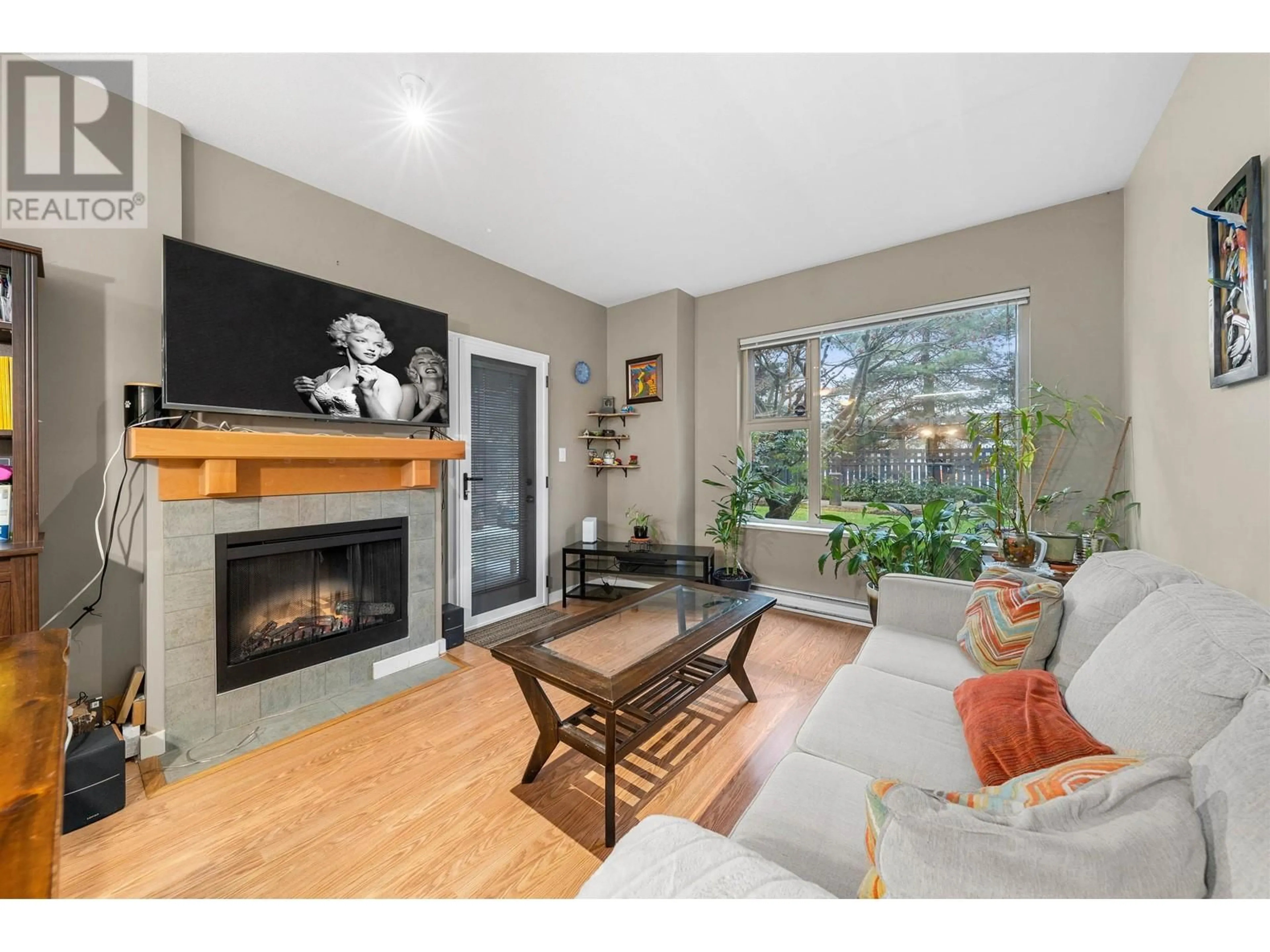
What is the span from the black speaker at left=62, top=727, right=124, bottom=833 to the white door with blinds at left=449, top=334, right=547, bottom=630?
175 cm

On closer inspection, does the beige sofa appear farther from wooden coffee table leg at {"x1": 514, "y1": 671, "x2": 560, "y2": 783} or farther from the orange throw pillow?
wooden coffee table leg at {"x1": 514, "y1": 671, "x2": 560, "y2": 783}

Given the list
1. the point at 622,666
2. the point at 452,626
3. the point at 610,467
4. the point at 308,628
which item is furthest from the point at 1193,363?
the point at 308,628

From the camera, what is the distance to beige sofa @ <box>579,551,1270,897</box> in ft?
2.04

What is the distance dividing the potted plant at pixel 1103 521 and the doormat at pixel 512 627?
115 inches

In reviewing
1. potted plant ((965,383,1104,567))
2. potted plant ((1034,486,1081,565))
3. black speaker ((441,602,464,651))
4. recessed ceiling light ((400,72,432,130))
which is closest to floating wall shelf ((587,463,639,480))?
black speaker ((441,602,464,651))

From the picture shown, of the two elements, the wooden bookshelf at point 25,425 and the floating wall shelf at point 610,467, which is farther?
the floating wall shelf at point 610,467

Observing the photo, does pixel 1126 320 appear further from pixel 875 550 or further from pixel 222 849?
pixel 222 849

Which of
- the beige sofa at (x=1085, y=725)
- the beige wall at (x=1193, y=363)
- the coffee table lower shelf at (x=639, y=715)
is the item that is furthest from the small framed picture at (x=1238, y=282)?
the coffee table lower shelf at (x=639, y=715)

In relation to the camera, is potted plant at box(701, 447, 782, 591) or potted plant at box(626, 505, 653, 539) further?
potted plant at box(626, 505, 653, 539)

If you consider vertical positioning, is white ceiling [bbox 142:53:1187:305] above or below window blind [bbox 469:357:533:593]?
above

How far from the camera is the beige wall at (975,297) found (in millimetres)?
2617

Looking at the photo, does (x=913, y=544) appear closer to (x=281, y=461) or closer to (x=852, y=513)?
(x=852, y=513)

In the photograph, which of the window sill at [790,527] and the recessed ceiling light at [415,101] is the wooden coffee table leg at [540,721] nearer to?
the recessed ceiling light at [415,101]
